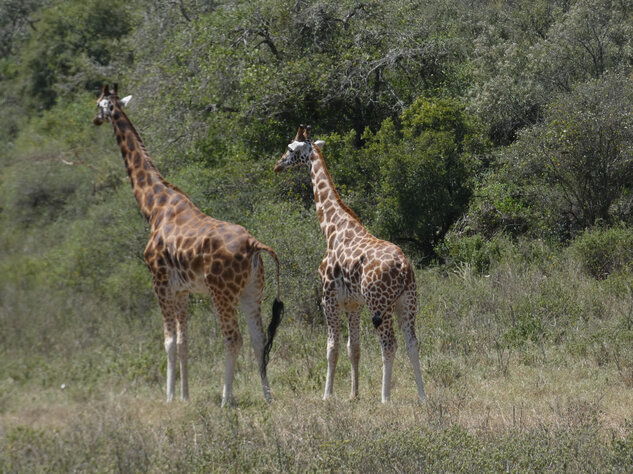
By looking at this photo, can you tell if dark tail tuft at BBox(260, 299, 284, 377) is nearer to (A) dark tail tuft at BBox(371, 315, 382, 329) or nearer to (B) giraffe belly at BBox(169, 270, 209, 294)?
(B) giraffe belly at BBox(169, 270, 209, 294)

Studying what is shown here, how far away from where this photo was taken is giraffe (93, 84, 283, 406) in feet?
28.4

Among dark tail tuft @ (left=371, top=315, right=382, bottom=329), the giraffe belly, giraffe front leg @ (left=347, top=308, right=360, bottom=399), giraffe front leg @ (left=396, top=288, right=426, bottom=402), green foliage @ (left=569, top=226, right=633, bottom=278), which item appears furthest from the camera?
green foliage @ (left=569, top=226, right=633, bottom=278)

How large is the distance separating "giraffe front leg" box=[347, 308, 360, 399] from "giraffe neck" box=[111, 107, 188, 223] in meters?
2.81

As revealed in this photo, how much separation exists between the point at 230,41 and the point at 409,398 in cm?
1151

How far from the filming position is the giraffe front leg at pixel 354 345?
8.63 m

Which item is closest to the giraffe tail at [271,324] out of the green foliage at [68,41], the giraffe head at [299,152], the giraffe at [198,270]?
the giraffe at [198,270]

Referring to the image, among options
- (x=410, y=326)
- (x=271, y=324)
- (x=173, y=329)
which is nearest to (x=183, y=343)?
(x=173, y=329)

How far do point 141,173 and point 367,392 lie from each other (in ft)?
13.7

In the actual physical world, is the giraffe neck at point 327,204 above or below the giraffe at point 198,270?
above

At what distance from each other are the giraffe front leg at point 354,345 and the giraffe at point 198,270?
85 cm

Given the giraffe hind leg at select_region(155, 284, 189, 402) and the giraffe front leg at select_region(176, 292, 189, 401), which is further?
the giraffe hind leg at select_region(155, 284, 189, 402)

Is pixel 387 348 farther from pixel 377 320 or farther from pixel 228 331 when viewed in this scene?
pixel 228 331

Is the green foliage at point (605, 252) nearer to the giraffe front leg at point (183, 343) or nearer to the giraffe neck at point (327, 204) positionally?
the giraffe neck at point (327, 204)

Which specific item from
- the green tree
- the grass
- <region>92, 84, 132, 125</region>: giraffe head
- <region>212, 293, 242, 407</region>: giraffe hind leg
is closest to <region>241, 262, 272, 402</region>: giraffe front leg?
<region>212, 293, 242, 407</region>: giraffe hind leg
